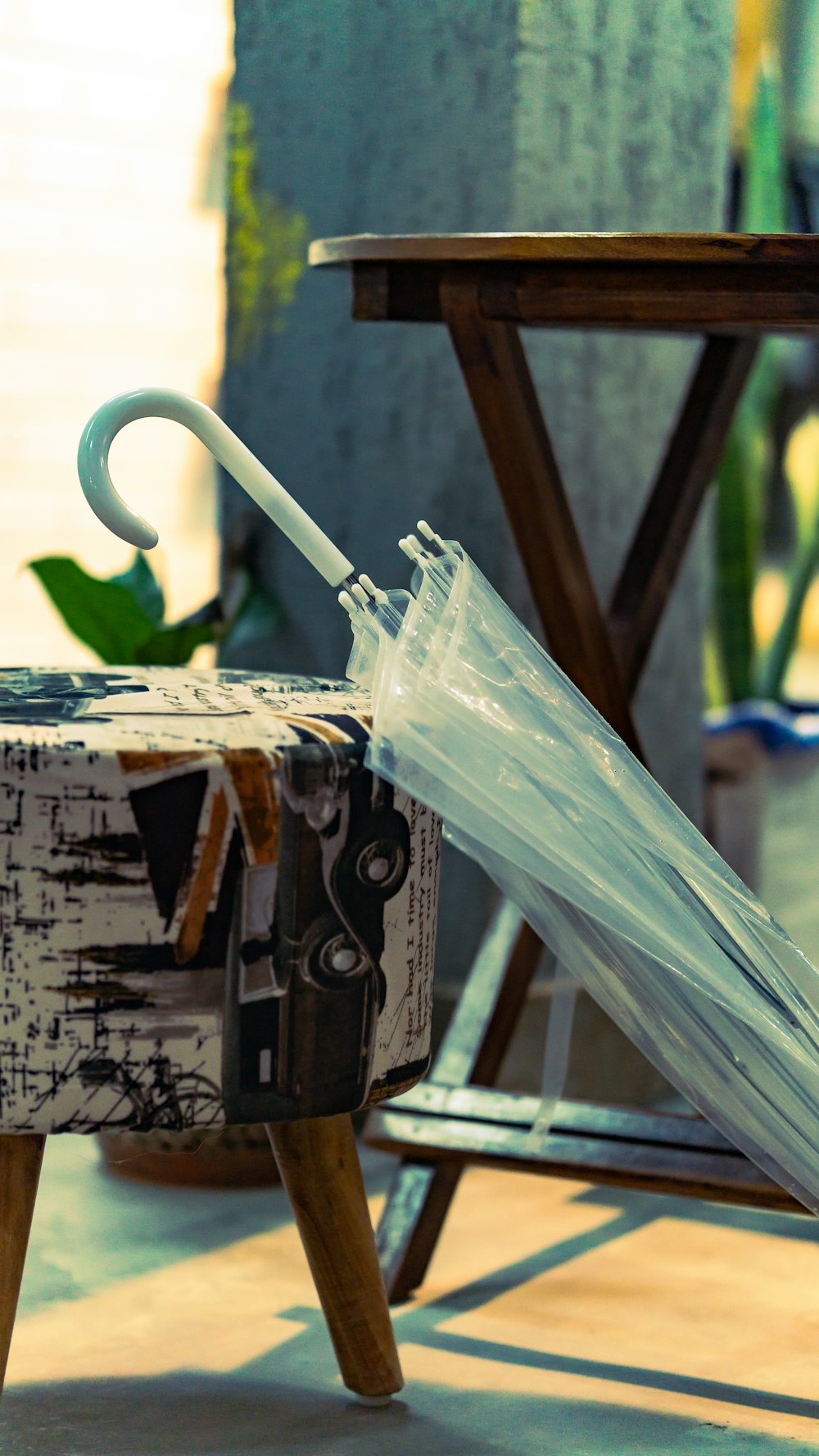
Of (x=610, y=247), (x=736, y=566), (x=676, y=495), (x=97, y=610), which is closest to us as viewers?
(x=610, y=247)

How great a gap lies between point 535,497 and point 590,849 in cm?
34

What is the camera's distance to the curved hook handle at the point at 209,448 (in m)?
1.06

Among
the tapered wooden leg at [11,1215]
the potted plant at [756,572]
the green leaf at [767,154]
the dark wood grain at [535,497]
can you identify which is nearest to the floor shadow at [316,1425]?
the tapered wooden leg at [11,1215]

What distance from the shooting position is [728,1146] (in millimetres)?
1270

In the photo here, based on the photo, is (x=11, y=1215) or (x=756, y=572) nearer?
(x=11, y=1215)

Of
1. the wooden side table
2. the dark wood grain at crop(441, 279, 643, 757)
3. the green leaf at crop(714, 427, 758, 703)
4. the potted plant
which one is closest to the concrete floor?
the wooden side table

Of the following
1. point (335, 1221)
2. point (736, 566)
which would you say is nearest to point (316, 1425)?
point (335, 1221)

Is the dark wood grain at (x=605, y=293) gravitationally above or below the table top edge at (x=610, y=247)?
below

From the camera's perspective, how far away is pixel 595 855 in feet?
3.37

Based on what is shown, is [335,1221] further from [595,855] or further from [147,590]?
[147,590]

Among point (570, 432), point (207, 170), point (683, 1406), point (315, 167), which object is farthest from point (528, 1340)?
point (207, 170)

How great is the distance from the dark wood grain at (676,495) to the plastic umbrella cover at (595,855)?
0.42 m

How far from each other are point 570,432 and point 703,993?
0.82 m

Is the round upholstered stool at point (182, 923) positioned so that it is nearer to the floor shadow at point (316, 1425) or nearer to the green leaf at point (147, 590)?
the floor shadow at point (316, 1425)
